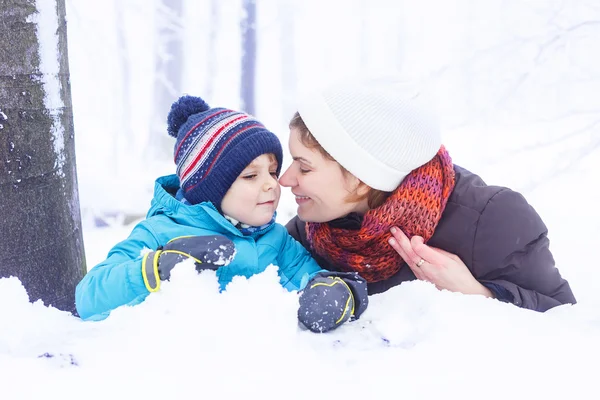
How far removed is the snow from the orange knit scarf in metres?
0.37

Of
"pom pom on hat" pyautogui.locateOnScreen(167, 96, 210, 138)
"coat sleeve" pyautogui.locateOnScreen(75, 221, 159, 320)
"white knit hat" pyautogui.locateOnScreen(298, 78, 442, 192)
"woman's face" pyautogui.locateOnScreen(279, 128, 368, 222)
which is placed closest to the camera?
"coat sleeve" pyautogui.locateOnScreen(75, 221, 159, 320)

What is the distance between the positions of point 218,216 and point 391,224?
72 cm

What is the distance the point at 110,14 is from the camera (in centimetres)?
980

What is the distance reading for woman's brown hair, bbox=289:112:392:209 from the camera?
7.91ft

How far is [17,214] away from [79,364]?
1039mm

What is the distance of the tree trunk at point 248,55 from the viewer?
10.4 m

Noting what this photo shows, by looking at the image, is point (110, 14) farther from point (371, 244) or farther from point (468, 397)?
point (468, 397)

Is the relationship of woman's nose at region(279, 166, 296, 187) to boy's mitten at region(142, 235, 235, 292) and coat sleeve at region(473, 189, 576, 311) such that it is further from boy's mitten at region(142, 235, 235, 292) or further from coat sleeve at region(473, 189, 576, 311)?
coat sleeve at region(473, 189, 576, 311)

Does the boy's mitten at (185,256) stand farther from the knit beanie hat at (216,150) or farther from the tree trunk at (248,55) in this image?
the tree trunk at (248,55)

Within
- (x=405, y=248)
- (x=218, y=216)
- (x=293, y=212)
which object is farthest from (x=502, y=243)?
(x=293, y=212)

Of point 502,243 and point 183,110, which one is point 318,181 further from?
point 502,243

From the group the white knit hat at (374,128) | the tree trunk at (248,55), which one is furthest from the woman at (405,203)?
the tree trunk at (248,55)

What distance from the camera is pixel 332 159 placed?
241 cm

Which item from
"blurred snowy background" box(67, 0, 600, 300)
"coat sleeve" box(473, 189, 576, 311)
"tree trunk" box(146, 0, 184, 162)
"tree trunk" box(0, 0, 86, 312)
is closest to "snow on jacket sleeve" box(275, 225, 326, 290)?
"coat sleeve" box(473, 189, 576, 311)
